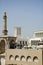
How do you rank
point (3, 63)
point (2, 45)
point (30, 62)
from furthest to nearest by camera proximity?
point (2, 45) < point (3, 63) < point (30, 62)

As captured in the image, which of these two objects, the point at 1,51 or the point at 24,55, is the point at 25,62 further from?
the point at 1,51

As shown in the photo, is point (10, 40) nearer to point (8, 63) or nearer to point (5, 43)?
point (5, 43)

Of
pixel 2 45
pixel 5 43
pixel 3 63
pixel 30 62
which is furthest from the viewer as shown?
pixel 2 45

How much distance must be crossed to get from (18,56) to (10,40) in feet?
16.7

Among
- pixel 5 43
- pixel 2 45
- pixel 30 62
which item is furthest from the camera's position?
pixel 2 45

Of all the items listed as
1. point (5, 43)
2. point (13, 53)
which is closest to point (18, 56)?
point (13, 53)

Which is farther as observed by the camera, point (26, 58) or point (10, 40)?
point (10, 40)

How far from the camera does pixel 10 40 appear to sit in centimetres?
2238

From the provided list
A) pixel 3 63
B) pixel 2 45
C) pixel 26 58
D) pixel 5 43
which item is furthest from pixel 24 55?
pixel 2 45

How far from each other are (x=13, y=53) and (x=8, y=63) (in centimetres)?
114

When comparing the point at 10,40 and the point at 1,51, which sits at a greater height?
the point at 10,40

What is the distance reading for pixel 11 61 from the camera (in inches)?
709

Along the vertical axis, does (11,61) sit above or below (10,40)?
below

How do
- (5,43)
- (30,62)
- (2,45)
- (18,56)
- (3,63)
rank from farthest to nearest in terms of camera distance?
(2,45)
(5,43)
(3,63)
(18,56)
(30,62)
